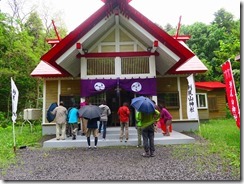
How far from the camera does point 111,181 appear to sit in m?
5.05

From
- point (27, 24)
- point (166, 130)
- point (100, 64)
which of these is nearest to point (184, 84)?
point (166, 130)

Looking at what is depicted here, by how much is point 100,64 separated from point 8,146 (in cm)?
477

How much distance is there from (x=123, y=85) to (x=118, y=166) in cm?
446

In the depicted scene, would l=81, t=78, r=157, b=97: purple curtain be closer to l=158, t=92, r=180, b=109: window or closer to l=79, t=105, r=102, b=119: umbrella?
l=79, t=105, r=102, b=119: umbrella

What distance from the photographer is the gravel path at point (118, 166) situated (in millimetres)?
5259

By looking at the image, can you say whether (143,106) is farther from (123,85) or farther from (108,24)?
(108,24)

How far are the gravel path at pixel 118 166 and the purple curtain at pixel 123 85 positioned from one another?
8.90 feet

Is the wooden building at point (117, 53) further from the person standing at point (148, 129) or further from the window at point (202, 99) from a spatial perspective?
the window at point (202, 99)

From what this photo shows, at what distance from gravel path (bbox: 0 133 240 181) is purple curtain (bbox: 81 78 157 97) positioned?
2712 mm

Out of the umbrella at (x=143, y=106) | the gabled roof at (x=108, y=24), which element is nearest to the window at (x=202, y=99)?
the gabled roof at (x=108, y=24)

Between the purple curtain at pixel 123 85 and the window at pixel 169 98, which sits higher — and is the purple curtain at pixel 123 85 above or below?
above

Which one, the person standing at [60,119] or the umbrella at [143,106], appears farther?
the person standing at [60,119]

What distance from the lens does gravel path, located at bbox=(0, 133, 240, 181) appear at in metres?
5.26

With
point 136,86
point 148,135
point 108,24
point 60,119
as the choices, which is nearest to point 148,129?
point 148,135
